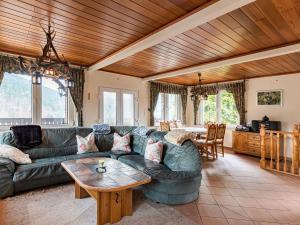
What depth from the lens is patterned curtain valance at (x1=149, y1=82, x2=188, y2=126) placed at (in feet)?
21.6

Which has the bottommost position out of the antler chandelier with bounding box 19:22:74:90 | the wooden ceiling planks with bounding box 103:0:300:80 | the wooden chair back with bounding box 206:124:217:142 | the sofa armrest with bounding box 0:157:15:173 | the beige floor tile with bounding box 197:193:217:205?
the beige floor tile with bounding box 197:193:217:205

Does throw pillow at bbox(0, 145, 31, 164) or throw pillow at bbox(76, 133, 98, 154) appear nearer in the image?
throw pillow at bbox(0, 145, 31, 164)

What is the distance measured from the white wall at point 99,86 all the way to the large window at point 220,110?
267 centimetres

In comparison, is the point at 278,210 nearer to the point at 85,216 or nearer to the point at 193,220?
the point at 193,220

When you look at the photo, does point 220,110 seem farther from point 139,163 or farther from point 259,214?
point 259,214

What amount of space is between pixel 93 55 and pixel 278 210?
Answer: 423cm

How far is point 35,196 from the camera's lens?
2.82m

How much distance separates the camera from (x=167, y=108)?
7.33m

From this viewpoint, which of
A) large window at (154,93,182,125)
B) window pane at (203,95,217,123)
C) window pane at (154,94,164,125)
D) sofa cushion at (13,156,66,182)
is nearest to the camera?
sofa cushion at (13,156,66,182)

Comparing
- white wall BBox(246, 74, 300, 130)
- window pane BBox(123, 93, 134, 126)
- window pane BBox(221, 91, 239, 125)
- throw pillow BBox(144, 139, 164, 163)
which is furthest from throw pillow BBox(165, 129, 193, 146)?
window pane BBox(221, 91, 239, 125)

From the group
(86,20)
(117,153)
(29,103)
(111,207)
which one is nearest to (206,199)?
(111,207)

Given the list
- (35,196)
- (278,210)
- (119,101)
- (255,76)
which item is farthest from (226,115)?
(35,196)

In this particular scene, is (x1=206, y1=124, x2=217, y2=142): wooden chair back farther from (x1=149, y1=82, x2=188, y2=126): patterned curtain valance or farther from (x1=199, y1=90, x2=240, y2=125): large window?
(x1=149, y1=82, x2=188, y2=126): patterned curtain valance

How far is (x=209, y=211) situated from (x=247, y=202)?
2.31ft
